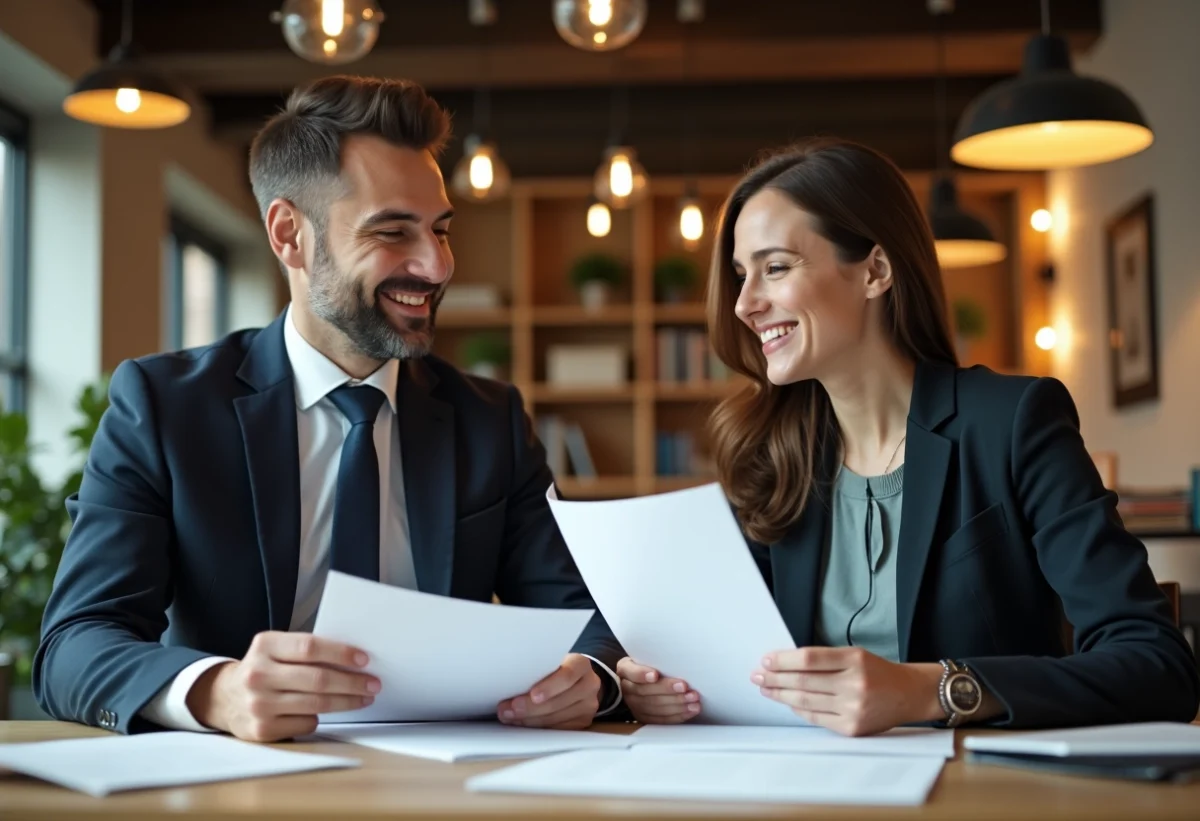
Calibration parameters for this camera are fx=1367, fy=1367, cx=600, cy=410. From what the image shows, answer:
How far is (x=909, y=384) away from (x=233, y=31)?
4.62m

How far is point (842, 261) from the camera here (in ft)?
6.58

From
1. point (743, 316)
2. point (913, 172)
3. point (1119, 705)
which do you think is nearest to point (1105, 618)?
point (1119, 705)

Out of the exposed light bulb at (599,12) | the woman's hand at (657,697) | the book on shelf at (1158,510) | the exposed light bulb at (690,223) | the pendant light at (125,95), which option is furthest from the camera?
the exposed light bulb at (690,223)

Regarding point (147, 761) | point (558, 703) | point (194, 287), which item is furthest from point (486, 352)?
point (147, 761)

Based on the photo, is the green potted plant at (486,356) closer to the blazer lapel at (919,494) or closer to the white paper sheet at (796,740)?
the blazer lapel at (919,494)

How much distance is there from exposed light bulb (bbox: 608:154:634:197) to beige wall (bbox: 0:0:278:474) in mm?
2118

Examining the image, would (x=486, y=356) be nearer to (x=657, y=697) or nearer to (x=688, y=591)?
(x=657, y=697)

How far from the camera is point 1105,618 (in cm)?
158

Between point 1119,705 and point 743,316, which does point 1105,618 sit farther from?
point 743,316

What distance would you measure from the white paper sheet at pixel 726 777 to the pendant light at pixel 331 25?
97.3 inches

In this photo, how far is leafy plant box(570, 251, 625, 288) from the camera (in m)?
7.70

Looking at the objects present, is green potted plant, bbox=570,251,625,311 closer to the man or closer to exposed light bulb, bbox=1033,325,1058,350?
exposed light bulb, bbox=1033,325,1058,350

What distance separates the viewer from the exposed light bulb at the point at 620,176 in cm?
486

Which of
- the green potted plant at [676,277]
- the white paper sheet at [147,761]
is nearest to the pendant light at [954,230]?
the green potted plant at [676,277]
